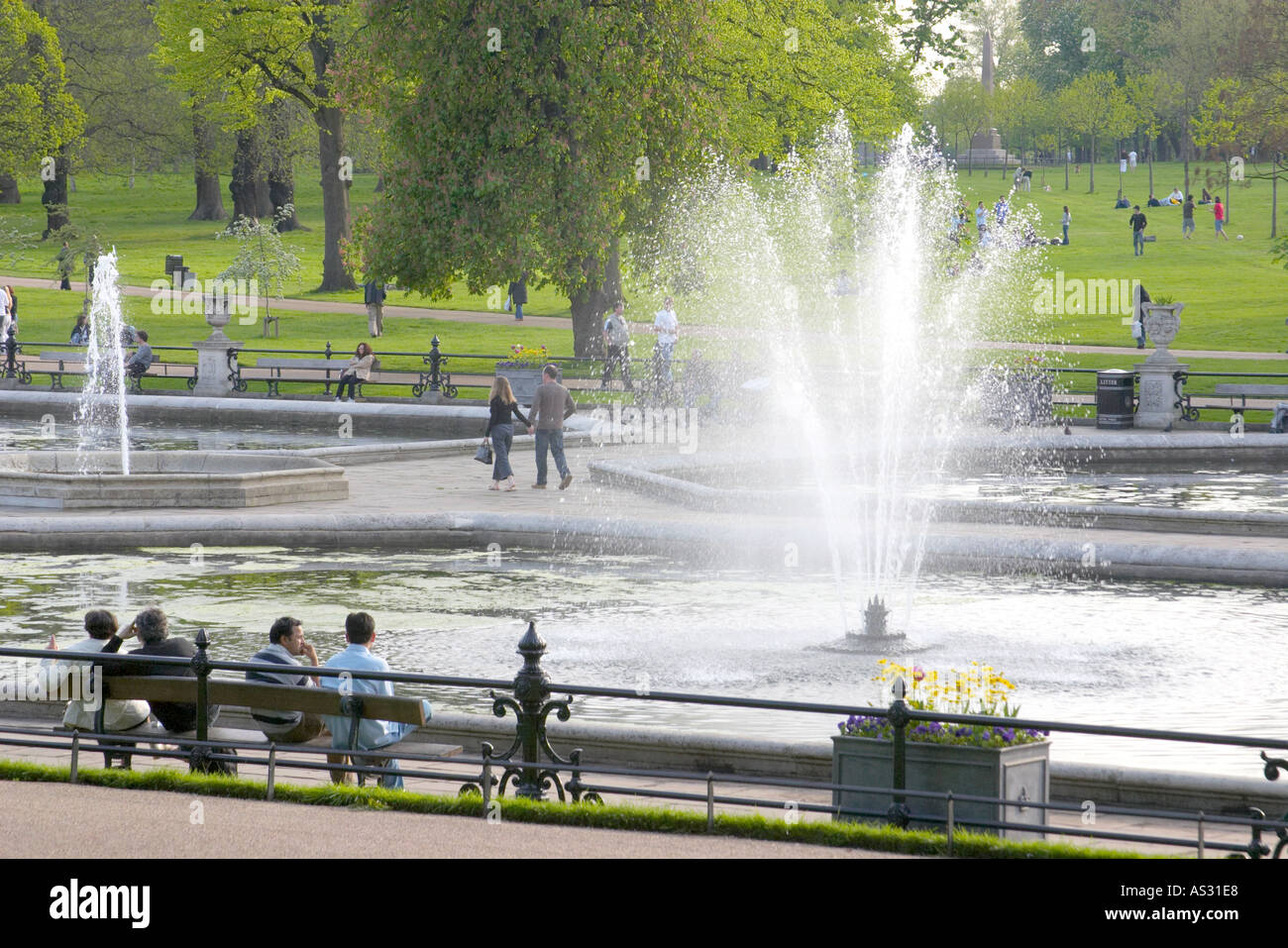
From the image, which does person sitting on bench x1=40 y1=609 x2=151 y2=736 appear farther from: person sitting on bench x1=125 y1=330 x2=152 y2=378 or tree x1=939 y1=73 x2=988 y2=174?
tree x1=939 y1=73 x2=988 y2=174

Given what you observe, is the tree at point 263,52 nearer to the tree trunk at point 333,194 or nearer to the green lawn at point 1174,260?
the tree trunk at point 333,194

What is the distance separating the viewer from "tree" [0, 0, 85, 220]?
58.0 metres

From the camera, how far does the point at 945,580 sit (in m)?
16.6

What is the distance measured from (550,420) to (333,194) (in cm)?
3273

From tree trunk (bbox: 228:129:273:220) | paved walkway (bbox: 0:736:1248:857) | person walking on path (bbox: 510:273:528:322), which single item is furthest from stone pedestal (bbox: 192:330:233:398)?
tree trunk (bbox: 228:129:273:220)

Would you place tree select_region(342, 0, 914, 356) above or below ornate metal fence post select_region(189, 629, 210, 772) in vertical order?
above

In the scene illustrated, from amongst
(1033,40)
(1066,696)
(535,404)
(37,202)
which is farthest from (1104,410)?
(1033,40)

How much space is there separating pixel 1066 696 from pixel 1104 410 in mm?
18366

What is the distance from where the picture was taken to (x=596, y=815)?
8102 millimetres

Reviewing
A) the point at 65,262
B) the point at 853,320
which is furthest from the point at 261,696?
the point at 65,262

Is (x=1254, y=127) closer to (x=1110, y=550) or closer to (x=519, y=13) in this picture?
(x=519, y=13)

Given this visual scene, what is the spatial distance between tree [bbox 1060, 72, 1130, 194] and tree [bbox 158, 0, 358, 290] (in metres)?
41.4

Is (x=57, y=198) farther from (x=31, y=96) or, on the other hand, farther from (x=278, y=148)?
(x=278, y=148)

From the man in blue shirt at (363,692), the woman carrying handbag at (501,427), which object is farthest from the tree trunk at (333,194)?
the man in blue shirt at (363,692)
